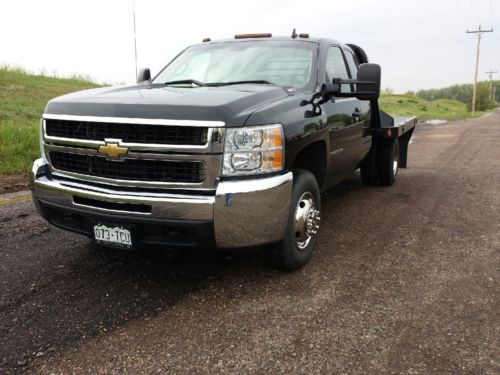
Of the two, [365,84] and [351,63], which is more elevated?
[351,63]

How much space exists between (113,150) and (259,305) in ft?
4.73

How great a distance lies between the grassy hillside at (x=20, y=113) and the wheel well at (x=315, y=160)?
568cm

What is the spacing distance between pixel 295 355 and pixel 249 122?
1467 millimetres

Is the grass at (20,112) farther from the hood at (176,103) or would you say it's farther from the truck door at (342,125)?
the truck door at (342,125)

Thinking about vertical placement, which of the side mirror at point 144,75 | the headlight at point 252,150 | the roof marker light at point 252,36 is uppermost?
the roof marker light at point 252,36

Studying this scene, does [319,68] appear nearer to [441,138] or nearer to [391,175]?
[391,175]

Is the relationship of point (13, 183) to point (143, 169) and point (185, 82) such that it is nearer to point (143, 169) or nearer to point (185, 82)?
point (185, 82)

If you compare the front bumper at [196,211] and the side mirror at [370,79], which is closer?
the front bumper at [196,211]

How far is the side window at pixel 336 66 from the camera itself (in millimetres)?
4754

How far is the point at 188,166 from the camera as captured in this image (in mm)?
3135

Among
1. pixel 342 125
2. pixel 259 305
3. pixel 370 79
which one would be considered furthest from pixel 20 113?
pixel 259 305

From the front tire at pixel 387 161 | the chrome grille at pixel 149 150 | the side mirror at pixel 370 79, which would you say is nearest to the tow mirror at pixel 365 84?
the side mirror at pixel 370 79

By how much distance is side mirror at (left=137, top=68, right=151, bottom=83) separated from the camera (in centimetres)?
543

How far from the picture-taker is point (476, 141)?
1422 centimetres
